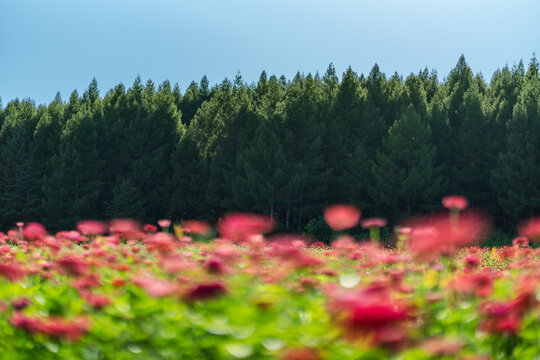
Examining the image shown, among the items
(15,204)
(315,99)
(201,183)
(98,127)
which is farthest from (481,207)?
(15,204)

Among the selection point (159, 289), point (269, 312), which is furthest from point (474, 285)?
point (159, 289)

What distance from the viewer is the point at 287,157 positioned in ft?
76.4

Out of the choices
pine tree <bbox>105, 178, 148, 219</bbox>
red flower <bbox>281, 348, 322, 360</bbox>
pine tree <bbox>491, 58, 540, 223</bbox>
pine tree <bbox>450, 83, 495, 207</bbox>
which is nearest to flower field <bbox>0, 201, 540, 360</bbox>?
red flower <bbox>281, 348, 322, 360</bbox>

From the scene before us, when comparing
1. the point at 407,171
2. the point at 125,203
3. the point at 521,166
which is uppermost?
the point at 521,166

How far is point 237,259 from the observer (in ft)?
7.83

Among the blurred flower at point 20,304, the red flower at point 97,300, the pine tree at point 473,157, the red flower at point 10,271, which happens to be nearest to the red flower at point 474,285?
the red flower at point 97,300

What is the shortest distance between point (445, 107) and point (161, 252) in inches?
1074

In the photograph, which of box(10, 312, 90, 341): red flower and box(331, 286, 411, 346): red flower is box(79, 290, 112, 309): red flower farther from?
box(331, 286, 411, 346): red flower

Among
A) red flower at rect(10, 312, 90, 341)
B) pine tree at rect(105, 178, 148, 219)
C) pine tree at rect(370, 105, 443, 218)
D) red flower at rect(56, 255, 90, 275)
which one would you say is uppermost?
pine tree at rect(370, 105, 443, 218)

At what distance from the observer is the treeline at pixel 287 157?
22.2 meters

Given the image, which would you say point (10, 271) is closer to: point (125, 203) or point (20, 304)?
point (20, 304)

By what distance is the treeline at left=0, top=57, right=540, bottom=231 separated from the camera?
22203mm

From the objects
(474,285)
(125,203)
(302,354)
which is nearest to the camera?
(302,354)

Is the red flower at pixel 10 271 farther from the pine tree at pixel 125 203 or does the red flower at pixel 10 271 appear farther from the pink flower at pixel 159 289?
the pine tree at pixel 125 203
